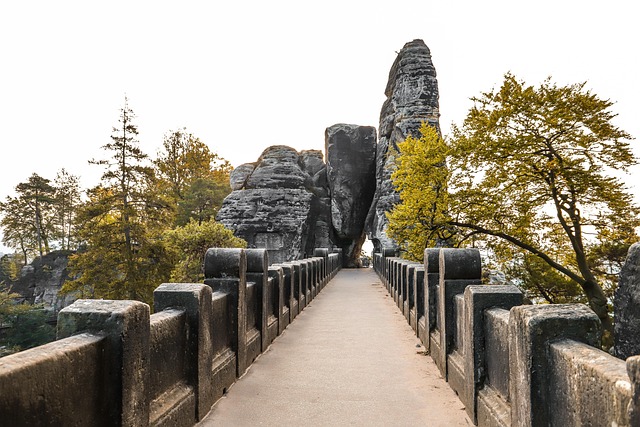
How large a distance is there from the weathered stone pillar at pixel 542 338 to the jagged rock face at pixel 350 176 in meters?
39.0

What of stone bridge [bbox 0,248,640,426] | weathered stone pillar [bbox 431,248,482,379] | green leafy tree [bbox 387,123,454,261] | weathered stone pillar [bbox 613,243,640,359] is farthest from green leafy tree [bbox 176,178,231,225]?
weathered stone pillar [bbox 613,243,640,359]

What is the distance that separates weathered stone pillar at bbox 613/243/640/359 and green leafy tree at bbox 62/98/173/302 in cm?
2469

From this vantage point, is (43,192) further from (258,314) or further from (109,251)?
(258,314)

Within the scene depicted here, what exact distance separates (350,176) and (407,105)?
9706mm

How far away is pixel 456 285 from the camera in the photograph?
5219 mm

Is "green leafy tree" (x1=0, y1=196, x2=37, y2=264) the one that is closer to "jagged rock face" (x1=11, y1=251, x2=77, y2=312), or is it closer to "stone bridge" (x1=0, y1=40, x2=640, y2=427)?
"jagged rock face" (x1=11, y1=251, x2=77, y2=312)

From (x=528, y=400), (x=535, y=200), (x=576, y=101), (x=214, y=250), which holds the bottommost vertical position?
(x=528, y=400)

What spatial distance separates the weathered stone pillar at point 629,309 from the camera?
246cm

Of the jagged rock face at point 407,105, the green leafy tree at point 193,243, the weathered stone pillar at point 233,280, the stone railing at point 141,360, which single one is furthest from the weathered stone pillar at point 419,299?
the jagged rock face at point 407,105

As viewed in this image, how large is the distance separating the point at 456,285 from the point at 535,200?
39.9 feet

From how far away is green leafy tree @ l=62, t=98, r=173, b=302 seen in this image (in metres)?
23.8

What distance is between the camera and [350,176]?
42.2 metres

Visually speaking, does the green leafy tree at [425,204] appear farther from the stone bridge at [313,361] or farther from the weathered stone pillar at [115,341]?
the weathered stone pillar at [115,341]

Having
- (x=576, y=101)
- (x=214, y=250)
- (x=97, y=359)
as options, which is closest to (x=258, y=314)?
(x=214, y=250)
